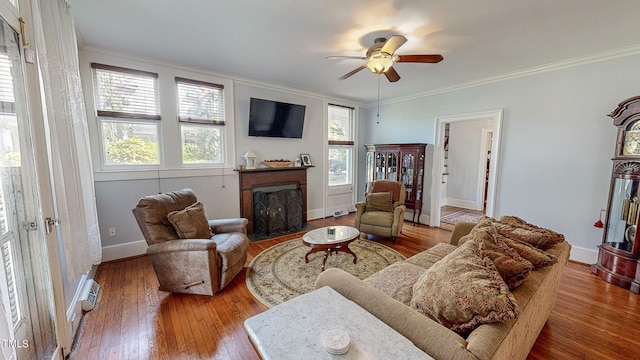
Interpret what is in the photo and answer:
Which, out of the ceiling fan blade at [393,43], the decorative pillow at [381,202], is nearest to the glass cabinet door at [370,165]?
the decorative pillow at [381,202]

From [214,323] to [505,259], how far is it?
2.16 m

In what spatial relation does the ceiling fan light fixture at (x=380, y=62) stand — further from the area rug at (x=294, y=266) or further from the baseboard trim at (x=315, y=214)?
the baseboard trim at (x=315, y=214)

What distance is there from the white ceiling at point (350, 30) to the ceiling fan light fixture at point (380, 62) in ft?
0.84

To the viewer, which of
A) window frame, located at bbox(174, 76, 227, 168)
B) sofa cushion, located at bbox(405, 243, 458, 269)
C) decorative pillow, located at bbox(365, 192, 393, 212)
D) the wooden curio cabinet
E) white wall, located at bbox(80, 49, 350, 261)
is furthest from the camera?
the wooden curio cabinet

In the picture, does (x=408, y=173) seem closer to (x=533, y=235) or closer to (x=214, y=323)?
(x=533, y=235)

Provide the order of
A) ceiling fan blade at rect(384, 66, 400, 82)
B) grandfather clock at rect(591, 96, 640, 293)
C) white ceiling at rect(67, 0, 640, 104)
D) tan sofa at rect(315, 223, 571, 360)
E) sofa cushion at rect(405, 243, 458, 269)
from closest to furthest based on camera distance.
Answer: tan sofa at rect(315, 223, 571, 360) < white ceiling at rect(67, 0, 640, 104) < sofa cushion at rect(405, 243, 458, 269) < grandfather clock at rect(591, 96, 640, 293) < ceiling fan blade at rect(384, 66, 400, 82)

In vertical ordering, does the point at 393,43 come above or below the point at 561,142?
above

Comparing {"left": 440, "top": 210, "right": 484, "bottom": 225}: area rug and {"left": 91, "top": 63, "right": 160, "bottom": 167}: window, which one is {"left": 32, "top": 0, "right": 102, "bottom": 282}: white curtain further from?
{"left": 440, "top": 210, "right": 484, "bottom": 225}: area rug

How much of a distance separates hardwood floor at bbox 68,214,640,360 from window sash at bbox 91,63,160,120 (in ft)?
6.43

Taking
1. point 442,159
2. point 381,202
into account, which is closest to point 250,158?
point 381,202

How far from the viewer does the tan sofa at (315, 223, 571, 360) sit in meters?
0.95

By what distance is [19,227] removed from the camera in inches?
52.2

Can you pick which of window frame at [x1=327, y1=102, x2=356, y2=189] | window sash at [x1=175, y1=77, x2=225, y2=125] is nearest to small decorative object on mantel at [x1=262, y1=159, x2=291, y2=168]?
window sash at [x1=175, y1=77, x2=225, y2=125]

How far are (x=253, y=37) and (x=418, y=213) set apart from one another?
419 centimetres
